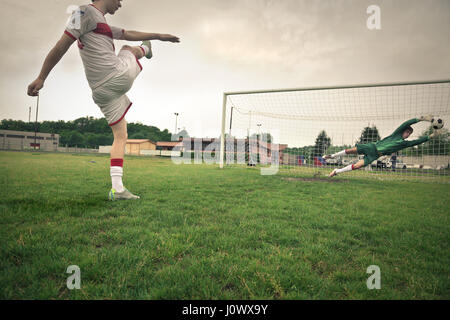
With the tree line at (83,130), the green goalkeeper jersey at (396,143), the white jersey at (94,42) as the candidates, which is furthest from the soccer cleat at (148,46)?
the tree line at (83,130)

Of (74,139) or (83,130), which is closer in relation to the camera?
(74,139)

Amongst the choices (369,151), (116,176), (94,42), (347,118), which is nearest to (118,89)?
(94,42)

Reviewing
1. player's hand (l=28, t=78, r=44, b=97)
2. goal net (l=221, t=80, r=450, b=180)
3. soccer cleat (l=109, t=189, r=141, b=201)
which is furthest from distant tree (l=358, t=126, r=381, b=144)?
player's hand (l=28, t=78, r=44, b=97)

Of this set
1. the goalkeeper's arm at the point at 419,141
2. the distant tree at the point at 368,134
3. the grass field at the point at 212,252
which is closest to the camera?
the grass field at the point at 212,252

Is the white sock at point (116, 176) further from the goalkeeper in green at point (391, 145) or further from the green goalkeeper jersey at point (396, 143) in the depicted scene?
the green goalkeeper jersey at point (396, 143)

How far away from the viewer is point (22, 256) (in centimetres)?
138

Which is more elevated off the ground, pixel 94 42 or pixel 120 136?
pixel 94 42

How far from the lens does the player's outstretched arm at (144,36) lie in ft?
8.71

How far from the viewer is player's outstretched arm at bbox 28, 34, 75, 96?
2.11m

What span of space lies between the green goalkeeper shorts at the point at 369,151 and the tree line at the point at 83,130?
52299mm

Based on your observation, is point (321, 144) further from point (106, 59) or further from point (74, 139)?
point (74, 139)

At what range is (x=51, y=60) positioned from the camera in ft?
7.02

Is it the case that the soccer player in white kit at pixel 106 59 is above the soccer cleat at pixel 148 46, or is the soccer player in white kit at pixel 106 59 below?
below

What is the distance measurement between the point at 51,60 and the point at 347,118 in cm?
1005
